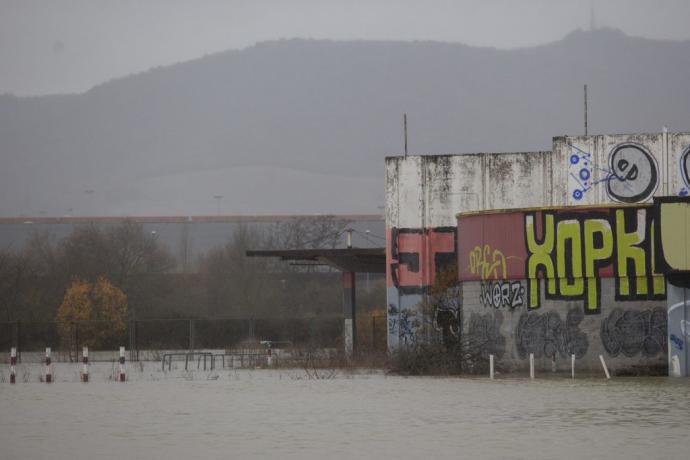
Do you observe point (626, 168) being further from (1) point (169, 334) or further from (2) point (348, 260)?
(1) point (169, 334)

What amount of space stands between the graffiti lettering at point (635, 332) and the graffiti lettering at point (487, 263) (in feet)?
13.5

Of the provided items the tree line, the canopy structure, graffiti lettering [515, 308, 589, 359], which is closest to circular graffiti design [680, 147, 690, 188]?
graffiti lettering [515, 308, 589, 359]

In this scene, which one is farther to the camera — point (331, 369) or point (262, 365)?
point (262, 365)

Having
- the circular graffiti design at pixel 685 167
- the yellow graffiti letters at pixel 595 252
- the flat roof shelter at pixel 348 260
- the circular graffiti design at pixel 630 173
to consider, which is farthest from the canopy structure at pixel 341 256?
the yellow graffiti letters at pixel 595 252

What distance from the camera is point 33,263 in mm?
110750

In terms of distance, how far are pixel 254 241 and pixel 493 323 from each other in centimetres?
8031

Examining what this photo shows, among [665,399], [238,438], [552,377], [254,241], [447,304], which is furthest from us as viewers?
[254,241]

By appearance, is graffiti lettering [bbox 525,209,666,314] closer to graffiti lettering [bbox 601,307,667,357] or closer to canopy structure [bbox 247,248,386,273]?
graffiti lettering [bbox 601,307,667,357]

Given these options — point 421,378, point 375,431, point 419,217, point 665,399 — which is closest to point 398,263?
point 419,217

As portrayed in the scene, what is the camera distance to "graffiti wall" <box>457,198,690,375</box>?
39.9m

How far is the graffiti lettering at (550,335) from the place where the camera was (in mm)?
40812

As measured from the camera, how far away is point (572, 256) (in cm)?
4125

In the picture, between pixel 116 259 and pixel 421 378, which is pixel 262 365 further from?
pixel 116 259

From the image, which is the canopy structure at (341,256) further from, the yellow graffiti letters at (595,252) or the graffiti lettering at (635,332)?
the graffiti lettering at (635,332)
